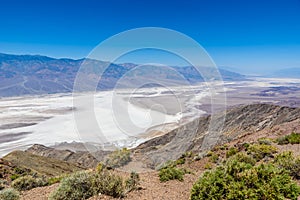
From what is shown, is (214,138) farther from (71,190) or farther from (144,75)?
(71,190)

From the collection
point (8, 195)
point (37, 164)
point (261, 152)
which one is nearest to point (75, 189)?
point (8, 195)

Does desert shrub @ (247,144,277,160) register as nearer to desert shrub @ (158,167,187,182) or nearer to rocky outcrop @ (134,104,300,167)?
desert shrub @ (158,167,187,182)

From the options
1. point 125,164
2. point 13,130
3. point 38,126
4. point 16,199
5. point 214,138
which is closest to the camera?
point 16,199

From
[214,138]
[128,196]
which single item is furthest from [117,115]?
[214,138]

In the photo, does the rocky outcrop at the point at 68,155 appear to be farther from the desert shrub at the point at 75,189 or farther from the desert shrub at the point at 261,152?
the desert shrub at the point at 75,189

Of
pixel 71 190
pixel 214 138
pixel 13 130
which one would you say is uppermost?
pixel 71 190

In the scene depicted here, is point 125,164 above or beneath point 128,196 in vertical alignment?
beneath

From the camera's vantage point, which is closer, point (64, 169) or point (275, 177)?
point (275, 177)

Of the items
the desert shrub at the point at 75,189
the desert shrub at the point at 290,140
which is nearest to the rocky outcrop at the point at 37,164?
the desert shrub at the point at 290,140
